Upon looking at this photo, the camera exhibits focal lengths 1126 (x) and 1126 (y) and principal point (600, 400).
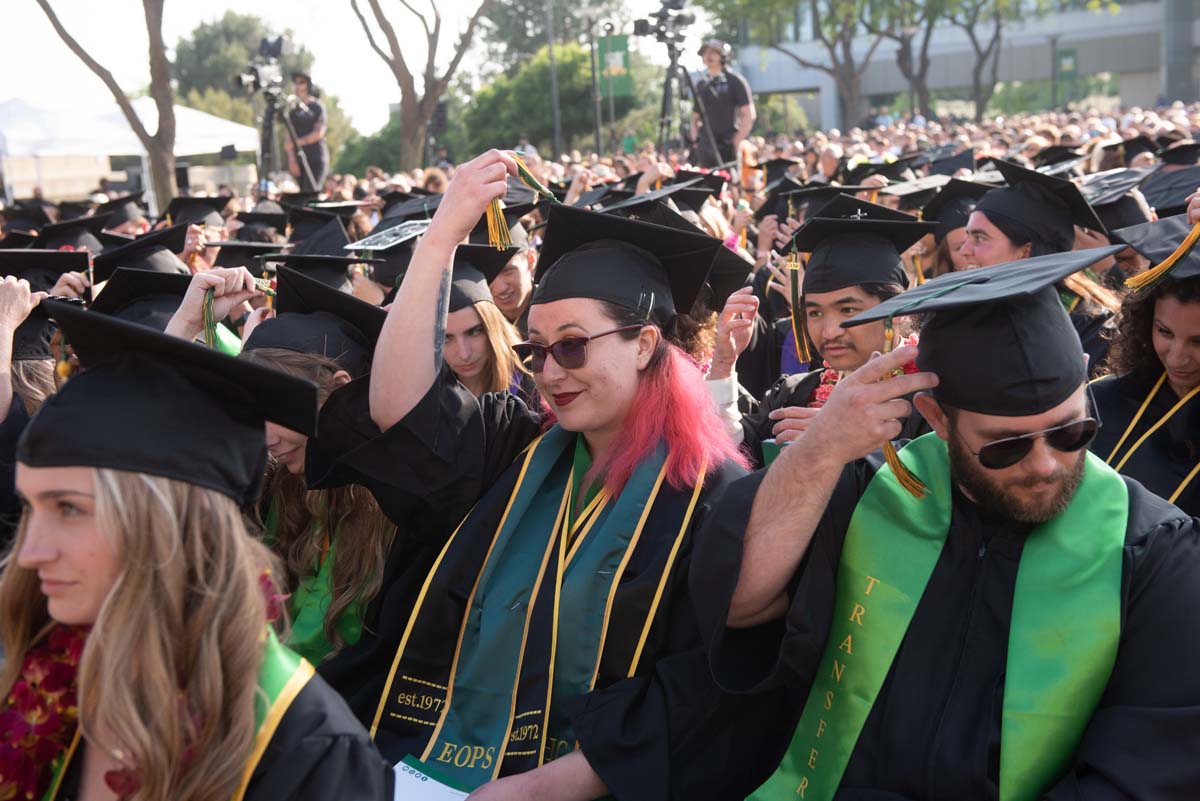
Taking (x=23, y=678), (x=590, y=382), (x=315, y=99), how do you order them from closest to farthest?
(x=23, y=678) < (x=590, y=382) < (x=315, y=99)

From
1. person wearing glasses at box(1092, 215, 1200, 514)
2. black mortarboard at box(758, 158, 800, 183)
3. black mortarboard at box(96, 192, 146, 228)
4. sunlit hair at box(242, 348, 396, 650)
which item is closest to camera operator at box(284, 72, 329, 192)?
black mortarboard at box(96, 192, 146, 228)

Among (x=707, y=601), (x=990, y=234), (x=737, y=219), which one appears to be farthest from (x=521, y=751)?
(x=737, y=219)

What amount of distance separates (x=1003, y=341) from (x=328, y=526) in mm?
2053

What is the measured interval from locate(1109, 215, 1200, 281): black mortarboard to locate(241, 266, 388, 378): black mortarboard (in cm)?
230

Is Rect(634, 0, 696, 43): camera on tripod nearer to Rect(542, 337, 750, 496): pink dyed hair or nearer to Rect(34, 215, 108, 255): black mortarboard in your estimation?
Rect(34, 215, 108, 255): black mortarboard

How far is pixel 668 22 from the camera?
471 inches

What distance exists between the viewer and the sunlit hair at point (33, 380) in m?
4.46

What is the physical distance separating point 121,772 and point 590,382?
155cm

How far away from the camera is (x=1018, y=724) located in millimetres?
2230

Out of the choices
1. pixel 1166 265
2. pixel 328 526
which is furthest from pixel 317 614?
pixel 1166 265

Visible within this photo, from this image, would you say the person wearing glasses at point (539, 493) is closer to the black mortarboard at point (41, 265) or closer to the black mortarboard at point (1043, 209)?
the black mortarboard at point (1043, 209)

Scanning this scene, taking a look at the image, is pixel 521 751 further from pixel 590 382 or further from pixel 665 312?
pixel 665 312

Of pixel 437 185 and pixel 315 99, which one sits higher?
pixel 315 99

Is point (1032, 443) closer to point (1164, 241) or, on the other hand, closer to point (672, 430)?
point (672, 430)
